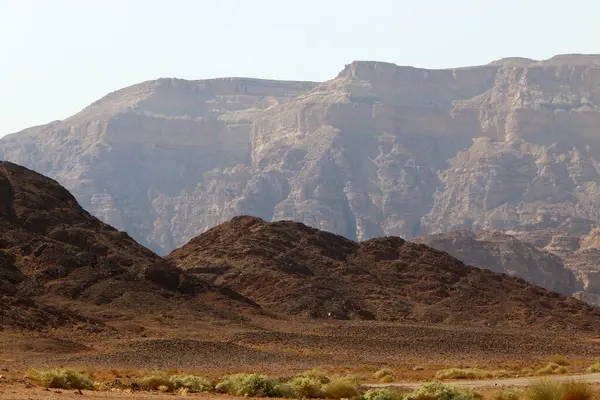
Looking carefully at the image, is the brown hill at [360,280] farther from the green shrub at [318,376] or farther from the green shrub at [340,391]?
the green shrub at [340,391]

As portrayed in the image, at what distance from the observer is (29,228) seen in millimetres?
99250

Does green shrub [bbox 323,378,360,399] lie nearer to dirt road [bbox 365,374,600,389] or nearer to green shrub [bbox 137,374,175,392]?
dirt road [bbox 365,374,600,389]

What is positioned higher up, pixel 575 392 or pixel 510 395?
pixel 575 392

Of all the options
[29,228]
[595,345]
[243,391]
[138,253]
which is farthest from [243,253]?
[243,391]

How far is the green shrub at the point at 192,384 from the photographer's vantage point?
40.7 m

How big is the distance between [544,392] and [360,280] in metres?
87.3

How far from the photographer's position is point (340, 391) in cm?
3884

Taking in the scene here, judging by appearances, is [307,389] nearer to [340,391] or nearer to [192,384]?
[340,391]

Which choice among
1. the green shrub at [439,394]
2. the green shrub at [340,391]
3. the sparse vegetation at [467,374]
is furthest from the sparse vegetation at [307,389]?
the sparse vegetation at [467,374]

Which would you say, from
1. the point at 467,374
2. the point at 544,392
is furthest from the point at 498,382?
the point at 544,392

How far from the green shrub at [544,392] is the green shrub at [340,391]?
6.72 metres

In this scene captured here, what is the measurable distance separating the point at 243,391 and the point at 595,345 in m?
51.5

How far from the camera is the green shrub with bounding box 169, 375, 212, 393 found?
4072 cm

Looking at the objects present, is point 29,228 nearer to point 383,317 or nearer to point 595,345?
point 383,317
